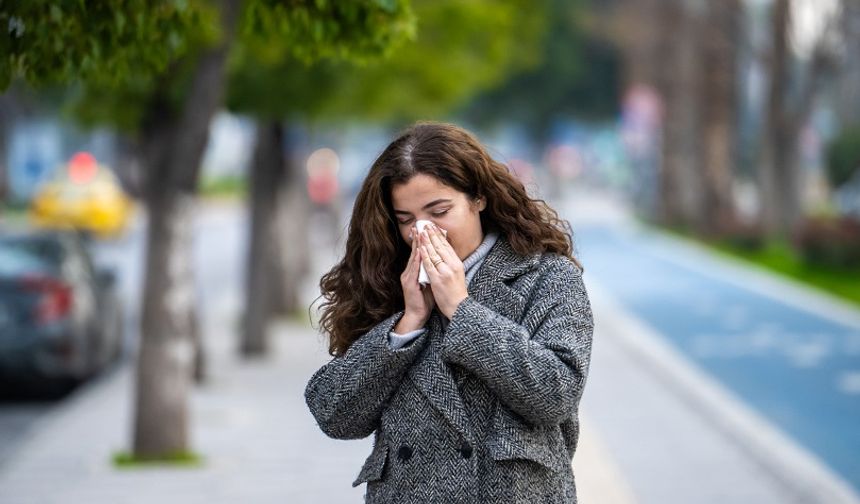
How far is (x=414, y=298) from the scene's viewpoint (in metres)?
3.22

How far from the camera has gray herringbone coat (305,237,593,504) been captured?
3.13 meters

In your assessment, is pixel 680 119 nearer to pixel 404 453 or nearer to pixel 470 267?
pixel 470 267

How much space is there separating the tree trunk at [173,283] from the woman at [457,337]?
17.4ft

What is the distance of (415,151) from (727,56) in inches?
1209

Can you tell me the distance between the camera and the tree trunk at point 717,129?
33.1 m

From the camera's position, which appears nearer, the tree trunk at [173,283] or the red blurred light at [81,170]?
the tree trunk at [173,283]

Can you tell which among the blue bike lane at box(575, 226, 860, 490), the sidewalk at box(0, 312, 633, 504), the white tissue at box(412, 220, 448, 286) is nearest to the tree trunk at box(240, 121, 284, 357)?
the sidewalk at box(0, 312, 633, 504)

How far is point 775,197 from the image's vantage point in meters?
27.8

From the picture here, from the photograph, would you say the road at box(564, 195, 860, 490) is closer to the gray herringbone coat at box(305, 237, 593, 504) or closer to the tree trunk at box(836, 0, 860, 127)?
the gray herringbone coat at box(305, 237, 593, 504)

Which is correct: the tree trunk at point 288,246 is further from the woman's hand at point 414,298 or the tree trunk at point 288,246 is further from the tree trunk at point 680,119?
the tree trunk at point 680,119

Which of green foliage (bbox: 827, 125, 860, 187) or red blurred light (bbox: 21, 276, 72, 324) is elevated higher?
green foliage (bbox: 827, 125, 860, 187)

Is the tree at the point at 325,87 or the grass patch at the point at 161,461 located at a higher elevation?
the tree at the point at 325,87

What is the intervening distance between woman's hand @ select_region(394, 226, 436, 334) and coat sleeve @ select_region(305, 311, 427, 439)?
0.03 m

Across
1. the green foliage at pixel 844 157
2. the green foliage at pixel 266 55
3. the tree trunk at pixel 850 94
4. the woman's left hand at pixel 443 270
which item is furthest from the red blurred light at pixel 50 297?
the green foliage at pixel 844 157
